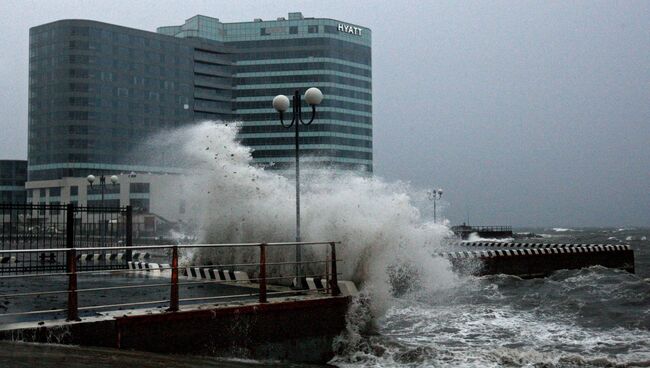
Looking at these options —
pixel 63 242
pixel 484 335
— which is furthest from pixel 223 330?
pixel 63 242

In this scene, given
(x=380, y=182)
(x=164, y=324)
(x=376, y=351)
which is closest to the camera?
(x=164, y=324)

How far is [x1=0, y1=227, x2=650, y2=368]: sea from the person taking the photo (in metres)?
7.70

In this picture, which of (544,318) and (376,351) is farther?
(544,318)

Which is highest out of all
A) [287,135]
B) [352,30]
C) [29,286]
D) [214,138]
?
[352,30]

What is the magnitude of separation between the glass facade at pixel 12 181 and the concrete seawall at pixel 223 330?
4878 inches

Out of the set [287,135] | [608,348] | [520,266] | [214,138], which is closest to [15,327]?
[608,348]

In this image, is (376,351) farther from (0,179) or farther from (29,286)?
(0,179)

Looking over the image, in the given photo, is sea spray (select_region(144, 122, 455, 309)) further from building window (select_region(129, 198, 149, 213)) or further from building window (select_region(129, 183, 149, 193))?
building window (select_region(129, 183, 149, 193))

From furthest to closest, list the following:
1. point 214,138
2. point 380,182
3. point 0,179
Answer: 1. point 0,179
2. point 214,138
3. point 380,182

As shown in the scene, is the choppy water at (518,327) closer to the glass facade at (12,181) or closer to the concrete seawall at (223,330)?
the concrete seawall at (223,330)

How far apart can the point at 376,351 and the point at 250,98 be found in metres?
127

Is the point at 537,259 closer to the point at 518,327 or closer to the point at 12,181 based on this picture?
the point at 518,327

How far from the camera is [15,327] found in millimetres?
7684

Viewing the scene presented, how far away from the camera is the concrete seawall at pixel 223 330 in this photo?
7.98 metres
